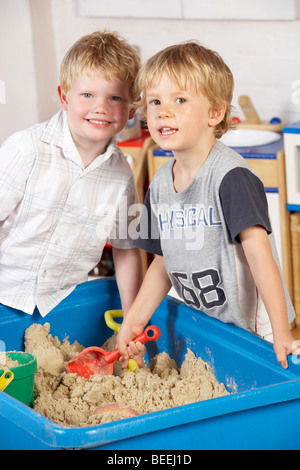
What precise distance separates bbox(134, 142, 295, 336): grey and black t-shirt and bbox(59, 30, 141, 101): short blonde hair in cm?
18

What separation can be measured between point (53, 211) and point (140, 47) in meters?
1.52

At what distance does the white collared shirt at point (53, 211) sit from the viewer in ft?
4.27

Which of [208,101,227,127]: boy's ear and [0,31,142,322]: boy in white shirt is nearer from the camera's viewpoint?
[208,101,227,127]: boy's ear

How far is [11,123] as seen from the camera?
267cm

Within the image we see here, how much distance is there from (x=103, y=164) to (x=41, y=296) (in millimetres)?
269

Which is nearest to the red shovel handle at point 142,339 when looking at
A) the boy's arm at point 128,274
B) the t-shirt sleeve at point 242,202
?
the boy's arm at point 128,274

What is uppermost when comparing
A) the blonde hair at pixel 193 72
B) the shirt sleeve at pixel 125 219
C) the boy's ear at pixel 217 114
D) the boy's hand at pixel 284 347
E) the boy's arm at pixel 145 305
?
the blonde hair at pixel 193 72

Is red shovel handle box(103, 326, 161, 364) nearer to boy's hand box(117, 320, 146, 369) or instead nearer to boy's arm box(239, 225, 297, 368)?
boy's hand box(117, 320, 146, 369)

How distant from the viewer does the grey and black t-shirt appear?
1.08m

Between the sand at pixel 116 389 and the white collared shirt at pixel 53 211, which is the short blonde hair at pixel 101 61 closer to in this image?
the white collared shirt at pixel 53 211

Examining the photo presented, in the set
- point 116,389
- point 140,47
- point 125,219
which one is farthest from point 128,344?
point 140,47

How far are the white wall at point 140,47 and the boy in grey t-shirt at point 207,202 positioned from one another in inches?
51.4

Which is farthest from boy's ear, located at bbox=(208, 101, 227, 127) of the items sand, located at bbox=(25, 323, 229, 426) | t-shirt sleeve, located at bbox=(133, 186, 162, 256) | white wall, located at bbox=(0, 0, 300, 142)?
white wall, located at bbox=(0, 0, 300, 142)
